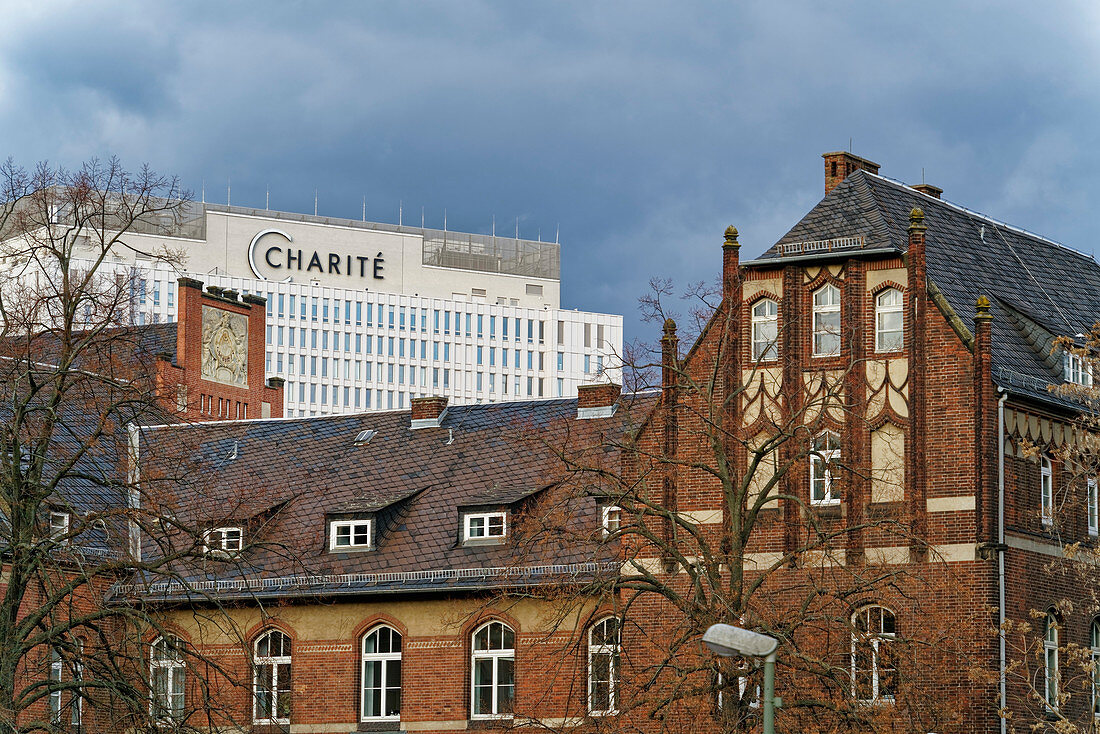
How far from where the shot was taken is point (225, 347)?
88.9 meters

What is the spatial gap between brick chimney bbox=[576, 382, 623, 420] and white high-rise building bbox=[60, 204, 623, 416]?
107 metres

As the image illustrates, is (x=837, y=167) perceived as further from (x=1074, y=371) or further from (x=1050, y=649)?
(x=1050, y=649)

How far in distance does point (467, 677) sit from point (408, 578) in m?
2.72

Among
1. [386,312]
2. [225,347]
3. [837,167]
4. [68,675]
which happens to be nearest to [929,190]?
[837,167]

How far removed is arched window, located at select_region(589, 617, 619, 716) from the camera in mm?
34812

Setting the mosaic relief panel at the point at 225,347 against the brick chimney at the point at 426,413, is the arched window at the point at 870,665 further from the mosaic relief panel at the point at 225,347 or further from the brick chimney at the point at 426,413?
the mosaic relief panel at the point at 225,347

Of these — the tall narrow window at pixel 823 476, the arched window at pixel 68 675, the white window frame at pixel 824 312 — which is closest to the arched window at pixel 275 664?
the arched window at pixel 68 675

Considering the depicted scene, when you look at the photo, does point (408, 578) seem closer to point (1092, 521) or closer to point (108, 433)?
point (108, 433)

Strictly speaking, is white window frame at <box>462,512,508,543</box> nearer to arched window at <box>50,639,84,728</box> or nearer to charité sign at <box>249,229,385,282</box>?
arched window at <box>50,639,84,728</box>

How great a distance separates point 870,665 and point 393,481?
1809cm

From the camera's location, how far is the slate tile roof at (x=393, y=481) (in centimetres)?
4562

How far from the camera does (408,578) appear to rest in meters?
45.5

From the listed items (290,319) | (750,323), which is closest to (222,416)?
(750,323)

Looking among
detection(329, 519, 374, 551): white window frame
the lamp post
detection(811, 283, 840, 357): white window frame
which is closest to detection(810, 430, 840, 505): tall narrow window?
detection(811, 283, 840, 357): white window frame
